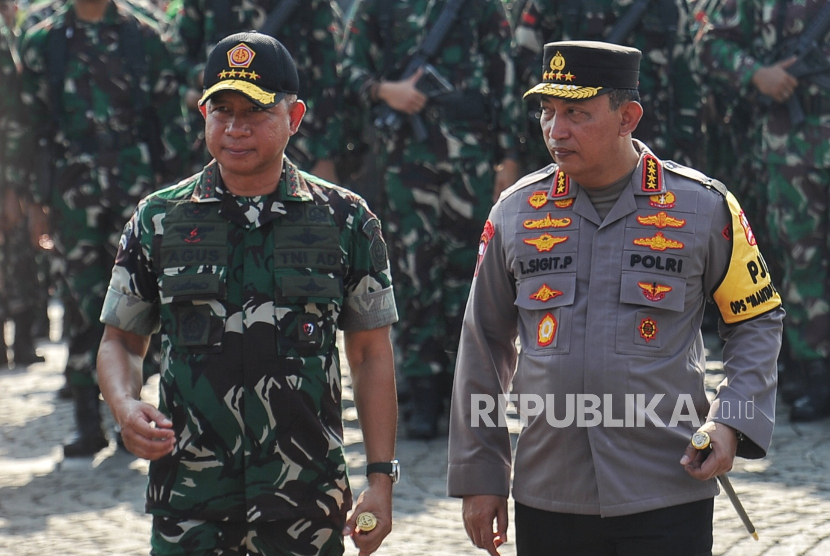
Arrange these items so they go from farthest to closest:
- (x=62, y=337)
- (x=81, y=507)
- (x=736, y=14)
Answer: (x=62, y=337), (x=736, y=14), (x=81, y=507)

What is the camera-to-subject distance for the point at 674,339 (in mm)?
3322

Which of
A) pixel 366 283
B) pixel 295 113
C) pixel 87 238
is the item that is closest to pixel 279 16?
pixel 87 238

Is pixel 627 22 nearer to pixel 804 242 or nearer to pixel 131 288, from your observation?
pixel 804 242

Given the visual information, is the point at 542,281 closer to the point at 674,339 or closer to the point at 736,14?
the point at 674,339

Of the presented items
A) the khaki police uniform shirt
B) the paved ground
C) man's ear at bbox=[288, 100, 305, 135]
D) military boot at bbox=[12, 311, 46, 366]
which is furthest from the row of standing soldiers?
the khaki police uniform shirt

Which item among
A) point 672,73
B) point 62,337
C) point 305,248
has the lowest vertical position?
point 62,337

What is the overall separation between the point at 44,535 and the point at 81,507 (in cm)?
45

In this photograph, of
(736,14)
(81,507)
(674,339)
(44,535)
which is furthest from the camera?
(736,14)

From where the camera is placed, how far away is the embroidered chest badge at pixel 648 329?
3.29m

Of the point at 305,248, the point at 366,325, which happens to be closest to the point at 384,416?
the point at 366,325

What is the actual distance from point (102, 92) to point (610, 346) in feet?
15.1

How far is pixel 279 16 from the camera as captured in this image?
727 cm

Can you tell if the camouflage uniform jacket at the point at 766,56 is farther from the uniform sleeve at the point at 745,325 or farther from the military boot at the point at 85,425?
the uniform sleeve at the point at 745,325

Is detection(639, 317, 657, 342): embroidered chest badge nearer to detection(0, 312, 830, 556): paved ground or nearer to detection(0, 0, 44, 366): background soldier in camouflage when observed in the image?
detection(0, 312, 830, 556): paved ground
